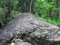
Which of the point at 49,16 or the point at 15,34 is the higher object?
the point at 15,34

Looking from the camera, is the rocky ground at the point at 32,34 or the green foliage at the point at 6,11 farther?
the green foliage at the point at 6,11

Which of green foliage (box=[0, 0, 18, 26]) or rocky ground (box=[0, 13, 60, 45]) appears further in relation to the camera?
green foliage (box=[0, 0, 18, 26])

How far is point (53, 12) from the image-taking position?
13734 millimetres

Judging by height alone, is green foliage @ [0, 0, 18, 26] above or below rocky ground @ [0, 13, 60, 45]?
above

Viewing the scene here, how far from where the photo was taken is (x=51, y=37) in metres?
6.83

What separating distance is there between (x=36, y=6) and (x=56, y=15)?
177cm

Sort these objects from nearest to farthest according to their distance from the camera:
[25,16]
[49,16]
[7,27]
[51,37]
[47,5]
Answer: [51,37] → [7,27] → [25,16] → [47,5] → [49,16]

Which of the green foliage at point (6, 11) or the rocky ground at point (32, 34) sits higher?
the green foliage at point (6, 11)

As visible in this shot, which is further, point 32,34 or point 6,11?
point 6,11

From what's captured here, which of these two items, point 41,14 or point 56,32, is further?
point 41,14

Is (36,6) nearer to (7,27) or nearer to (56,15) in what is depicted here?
(56,15)

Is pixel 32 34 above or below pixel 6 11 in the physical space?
below

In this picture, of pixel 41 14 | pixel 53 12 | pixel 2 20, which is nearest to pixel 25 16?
pixel 2 20

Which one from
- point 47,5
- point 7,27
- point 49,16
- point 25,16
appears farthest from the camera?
point 49,16
